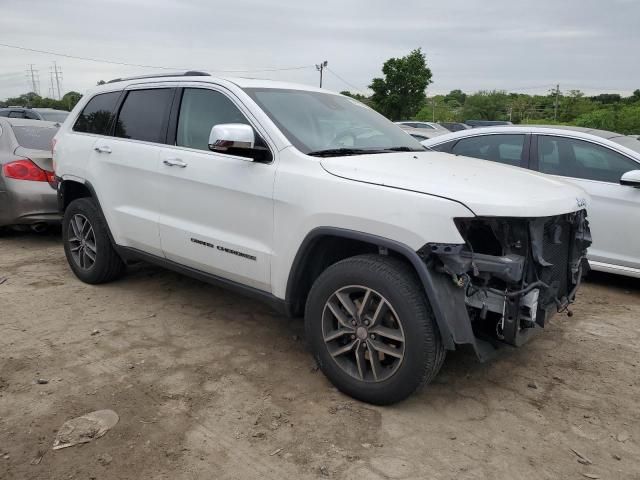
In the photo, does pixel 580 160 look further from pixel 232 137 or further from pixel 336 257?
pixel 232 137

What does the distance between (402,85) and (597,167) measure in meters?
43.2

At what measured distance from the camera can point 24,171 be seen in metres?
6.32

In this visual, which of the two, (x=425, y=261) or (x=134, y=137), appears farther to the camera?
(x=134, y=137)

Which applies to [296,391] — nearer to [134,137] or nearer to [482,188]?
[482,188]

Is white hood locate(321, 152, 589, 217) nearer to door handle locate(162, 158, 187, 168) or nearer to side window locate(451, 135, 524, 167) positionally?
door handle locate(162, 158, 187, 168)

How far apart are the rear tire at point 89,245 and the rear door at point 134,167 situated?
0.22m

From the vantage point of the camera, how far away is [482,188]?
9.55 ft

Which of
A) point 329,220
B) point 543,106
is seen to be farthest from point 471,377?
point 543,106

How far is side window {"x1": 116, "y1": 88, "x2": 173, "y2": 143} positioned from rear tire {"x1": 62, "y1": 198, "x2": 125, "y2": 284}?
78 centimetres

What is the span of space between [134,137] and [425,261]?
2798 mm

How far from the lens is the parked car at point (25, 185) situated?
20.6 feet

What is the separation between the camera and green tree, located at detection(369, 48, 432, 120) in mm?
46062

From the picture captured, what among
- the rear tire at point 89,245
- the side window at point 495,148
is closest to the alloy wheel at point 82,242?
the rear tire at point 89,245

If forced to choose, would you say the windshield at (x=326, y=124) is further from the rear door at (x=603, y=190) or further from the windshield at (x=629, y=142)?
the windshield at (x=629, y=142)
